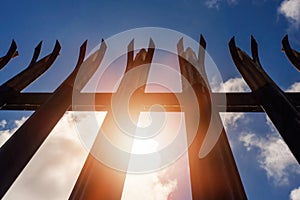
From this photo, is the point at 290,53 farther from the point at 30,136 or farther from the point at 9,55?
the point at 9,55

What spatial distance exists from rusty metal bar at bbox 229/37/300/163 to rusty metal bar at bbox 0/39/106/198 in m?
2.74

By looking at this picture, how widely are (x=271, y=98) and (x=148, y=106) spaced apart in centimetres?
213

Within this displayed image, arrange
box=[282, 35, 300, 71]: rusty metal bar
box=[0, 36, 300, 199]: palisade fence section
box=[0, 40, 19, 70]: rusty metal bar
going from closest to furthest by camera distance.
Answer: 1. box=[0, 36, 300, 199]: palisade fence section
2. box=[282, 35, 300, 71]: rusty metal bar
3. box=[0, 40, 19, 70]: rusty metal bar

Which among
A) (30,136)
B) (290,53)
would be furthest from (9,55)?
(290,53)

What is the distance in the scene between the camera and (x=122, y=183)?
3480 millimetres

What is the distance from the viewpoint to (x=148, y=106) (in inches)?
206

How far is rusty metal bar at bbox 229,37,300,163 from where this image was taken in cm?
320

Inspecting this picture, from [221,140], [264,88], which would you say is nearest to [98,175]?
[221,140]

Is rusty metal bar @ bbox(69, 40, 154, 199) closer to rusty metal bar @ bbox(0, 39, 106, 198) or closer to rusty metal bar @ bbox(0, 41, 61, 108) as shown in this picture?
rusty metal bar @ bbox(0, 39, 106, 198)

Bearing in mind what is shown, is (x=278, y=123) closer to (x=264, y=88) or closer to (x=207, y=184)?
(x=264, y=88)

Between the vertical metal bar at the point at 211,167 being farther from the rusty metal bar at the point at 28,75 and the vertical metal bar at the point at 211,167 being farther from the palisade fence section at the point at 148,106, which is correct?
the rusty metal bar at the point at 28,75

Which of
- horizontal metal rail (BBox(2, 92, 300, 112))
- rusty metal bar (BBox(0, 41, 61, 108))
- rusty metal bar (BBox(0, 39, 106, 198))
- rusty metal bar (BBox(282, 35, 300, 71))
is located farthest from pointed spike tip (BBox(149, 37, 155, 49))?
rusty metal bar (BBox(282, 35, 300, 71))

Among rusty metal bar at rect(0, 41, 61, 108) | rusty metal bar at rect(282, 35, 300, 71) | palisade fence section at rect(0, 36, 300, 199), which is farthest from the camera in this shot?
rusty metal bar at rect(282, 35, 300, 71)

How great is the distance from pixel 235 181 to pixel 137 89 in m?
2.62
